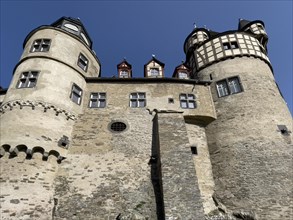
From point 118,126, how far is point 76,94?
12.2ft

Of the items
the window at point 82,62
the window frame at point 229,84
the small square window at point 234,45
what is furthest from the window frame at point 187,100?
the window at point 82,62

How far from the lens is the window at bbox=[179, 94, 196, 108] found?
1894 centimetres

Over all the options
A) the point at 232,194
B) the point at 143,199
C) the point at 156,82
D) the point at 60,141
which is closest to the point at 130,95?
the point at 156,82

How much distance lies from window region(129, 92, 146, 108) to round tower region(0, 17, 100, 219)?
11.6 ft

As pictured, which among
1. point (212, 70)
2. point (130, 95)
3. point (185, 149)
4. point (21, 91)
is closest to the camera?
point (185, 149)

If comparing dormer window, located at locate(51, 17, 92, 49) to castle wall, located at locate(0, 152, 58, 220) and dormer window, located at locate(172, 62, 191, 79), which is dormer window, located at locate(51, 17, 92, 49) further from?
castle wall, located at locate(0, 152, 58, 220)

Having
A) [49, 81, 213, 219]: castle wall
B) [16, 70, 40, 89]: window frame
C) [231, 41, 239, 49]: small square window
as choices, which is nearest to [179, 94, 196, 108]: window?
[49, 81, 213, 219]: castle wall

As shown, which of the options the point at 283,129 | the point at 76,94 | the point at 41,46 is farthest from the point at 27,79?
the point at 283,129

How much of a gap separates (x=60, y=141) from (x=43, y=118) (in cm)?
163

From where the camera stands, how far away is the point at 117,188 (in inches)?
567

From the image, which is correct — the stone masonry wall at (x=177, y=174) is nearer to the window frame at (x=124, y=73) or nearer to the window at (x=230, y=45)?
the window frame at (x=124, y=73)

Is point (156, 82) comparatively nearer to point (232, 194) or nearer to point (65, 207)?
point (232, 194)

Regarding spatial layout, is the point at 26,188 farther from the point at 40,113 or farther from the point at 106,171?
the point at 40,113

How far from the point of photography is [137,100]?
19.1m
